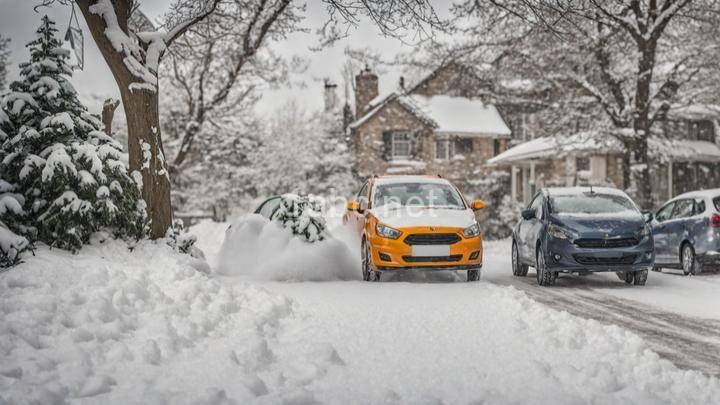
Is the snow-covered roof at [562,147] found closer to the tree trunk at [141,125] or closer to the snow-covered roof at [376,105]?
the snow-covered roof at [376,105]

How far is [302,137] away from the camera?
50062 mm

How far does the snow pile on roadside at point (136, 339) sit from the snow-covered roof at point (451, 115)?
34855mm

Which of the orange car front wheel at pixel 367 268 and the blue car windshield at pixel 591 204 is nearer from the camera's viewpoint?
the orange car front wheel at pixel 367 268

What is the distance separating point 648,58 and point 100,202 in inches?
626

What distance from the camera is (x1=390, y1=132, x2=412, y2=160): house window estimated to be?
138 feet

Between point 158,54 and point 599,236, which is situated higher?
point 158,54

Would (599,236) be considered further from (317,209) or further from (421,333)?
(421,333)

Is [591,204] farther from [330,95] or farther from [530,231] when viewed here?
[330,95]

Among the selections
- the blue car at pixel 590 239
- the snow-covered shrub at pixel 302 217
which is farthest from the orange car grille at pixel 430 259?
the blue car at pixel 590 239

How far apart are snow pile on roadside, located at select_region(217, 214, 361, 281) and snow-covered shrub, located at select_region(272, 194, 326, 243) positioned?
0.12 m

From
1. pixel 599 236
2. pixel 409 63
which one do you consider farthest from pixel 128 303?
pixel 409 63

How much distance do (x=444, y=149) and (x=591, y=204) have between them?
30247 millimetres

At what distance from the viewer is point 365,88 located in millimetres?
44062

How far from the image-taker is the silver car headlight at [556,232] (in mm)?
11008
